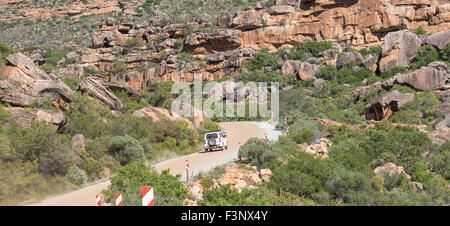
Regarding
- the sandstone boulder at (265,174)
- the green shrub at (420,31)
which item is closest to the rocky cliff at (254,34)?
the green shrub at (420,31)

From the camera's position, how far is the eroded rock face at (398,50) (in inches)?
2323

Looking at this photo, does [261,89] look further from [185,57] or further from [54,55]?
[54,55]

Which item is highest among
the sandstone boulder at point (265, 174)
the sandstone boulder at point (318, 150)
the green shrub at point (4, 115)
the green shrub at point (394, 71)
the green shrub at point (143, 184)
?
the green shrub at point (143, 184)

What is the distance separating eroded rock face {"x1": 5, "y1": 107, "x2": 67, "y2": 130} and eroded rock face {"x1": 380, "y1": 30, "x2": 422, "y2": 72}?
5064cm

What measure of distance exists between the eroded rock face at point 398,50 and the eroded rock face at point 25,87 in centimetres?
4837

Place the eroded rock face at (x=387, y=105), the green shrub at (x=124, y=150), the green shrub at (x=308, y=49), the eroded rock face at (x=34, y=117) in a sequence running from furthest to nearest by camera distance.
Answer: the green shrub at (x=308, y=49), the eroded rock face at (x=387, y=105), the green shrub at (x=124, y=150), the eroded rock face at (x=34, y=117)

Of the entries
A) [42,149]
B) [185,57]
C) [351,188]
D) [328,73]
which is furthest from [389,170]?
[185,57]

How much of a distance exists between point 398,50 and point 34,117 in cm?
5406

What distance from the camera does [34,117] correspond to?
19.5m

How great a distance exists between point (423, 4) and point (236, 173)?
66.9m

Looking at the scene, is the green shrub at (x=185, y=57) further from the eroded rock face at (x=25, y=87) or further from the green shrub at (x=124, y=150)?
the green shrub at (x=124, y=150)

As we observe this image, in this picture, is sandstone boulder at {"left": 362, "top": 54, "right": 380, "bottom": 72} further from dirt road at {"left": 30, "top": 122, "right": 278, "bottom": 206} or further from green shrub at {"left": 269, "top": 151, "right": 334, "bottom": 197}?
green shrub at {"left": 269, "top": 151, "right": 334, "bottom": 197}
